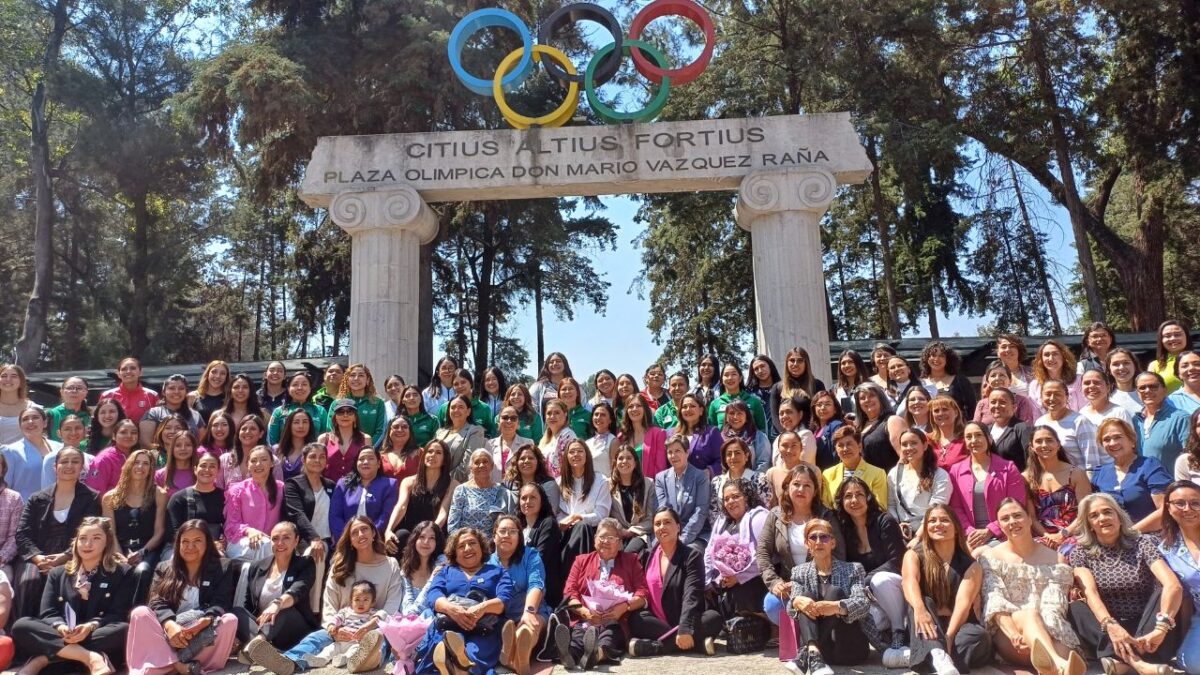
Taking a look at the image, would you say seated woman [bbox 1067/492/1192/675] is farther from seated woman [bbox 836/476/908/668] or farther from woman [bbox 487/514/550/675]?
woman [bbox 487/514/550/675]

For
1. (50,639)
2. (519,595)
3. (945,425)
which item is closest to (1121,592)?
(945,425)

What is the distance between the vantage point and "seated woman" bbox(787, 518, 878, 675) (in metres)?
5.52

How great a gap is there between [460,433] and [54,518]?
3048 millimetres

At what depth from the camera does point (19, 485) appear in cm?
700

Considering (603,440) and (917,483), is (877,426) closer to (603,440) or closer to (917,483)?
(917,483)

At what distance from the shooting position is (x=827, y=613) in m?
5.54

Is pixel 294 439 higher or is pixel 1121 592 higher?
pixel 294 439

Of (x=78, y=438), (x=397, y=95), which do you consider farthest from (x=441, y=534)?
(x=397, y=95)

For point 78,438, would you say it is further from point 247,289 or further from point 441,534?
point 247,289

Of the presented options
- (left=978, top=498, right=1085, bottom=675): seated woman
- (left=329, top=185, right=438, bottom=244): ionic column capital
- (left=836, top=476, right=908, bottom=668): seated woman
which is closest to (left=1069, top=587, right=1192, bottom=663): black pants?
(left=978, top=498, right=1085, bottom=675): seated woman

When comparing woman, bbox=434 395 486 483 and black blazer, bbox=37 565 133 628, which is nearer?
black blazer, bbox=37 565 133 628

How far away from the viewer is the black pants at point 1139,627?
5039 millimetres

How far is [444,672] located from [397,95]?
13915 mm

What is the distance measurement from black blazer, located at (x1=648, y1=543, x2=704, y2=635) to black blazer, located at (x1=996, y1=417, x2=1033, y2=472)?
2274mm
